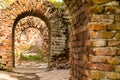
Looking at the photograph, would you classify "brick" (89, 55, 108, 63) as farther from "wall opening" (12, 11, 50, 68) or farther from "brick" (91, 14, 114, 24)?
"wall opening" (12, 11, 50, 68)

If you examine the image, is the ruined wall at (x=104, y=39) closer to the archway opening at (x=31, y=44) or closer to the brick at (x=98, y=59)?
the brick at (x=98, y=59)

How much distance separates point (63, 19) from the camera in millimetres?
12164

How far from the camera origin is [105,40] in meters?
3.53

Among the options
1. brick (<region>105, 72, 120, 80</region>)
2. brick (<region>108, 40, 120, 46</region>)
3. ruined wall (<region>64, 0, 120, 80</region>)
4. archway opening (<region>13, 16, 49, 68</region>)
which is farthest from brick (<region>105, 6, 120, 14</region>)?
archway opening (<region>13, 16, 49, 68</region>)

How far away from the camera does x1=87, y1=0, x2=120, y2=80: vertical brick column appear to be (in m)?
3.52

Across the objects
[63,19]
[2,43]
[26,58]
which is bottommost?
[26,58]

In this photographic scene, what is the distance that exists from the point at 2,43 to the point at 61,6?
118 inches

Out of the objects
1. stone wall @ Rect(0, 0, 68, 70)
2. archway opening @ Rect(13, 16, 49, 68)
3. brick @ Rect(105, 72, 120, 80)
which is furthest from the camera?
archway opening @ Rect(13, 16, 49, 68)

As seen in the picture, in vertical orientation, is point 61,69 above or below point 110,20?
below

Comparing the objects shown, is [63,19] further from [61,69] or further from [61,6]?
[61,69]

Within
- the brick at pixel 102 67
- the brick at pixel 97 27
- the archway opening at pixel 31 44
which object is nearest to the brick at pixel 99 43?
the brick at pixel 97 27

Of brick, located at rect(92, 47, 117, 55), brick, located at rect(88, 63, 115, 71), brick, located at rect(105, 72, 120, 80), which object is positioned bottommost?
brick, located at rect(105, 72, 120, 80)

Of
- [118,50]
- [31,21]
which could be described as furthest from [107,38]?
[31,21]

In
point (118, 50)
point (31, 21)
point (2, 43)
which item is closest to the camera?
point (118, 50)
